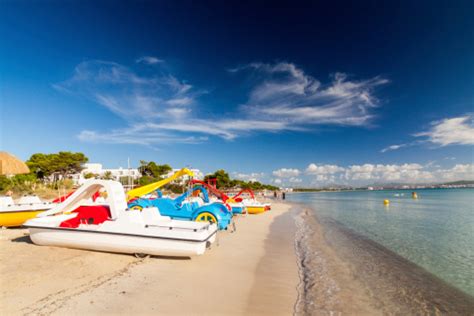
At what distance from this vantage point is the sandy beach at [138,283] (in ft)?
13.4

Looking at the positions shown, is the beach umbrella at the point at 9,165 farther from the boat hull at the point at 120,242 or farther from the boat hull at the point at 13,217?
the boat hull at the point at 120,242

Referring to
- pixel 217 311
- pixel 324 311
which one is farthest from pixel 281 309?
pixel 217 311

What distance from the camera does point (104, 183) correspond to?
6.95 meters

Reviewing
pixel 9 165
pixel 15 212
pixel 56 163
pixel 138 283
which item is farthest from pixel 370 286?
pixel 56 163

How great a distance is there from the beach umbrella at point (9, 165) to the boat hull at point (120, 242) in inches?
180

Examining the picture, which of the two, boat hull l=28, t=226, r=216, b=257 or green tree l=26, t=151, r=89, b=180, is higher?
green tree l=26, t=151, r=89, b=180

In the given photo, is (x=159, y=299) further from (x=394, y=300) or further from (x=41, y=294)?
(x=394, y=300)

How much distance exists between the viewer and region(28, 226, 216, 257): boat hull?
6.25 m

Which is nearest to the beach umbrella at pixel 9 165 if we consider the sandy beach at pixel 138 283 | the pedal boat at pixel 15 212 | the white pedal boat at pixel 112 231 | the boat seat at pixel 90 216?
the pedal boat at pixel 15 212

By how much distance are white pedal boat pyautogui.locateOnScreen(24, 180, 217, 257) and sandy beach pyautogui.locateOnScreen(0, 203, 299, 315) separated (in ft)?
0.86

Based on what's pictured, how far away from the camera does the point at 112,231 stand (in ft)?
21.1

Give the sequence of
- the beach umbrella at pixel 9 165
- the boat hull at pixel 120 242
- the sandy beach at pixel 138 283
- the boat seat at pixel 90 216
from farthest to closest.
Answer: the beach umbrella at pixel 9 165 → the boat seat at pixel 90 216 → the boat hull at pixel 120 242 → the sandy beach at pixel 138 283

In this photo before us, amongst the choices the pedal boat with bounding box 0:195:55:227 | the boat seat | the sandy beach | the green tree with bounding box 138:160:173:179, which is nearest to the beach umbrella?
the pedal boat with bounding box 0:195:55:227

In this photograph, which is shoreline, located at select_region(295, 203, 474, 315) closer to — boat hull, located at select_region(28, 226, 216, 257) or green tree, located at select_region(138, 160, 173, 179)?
boat hull, located at select_region(28, 226, 216, 257)
